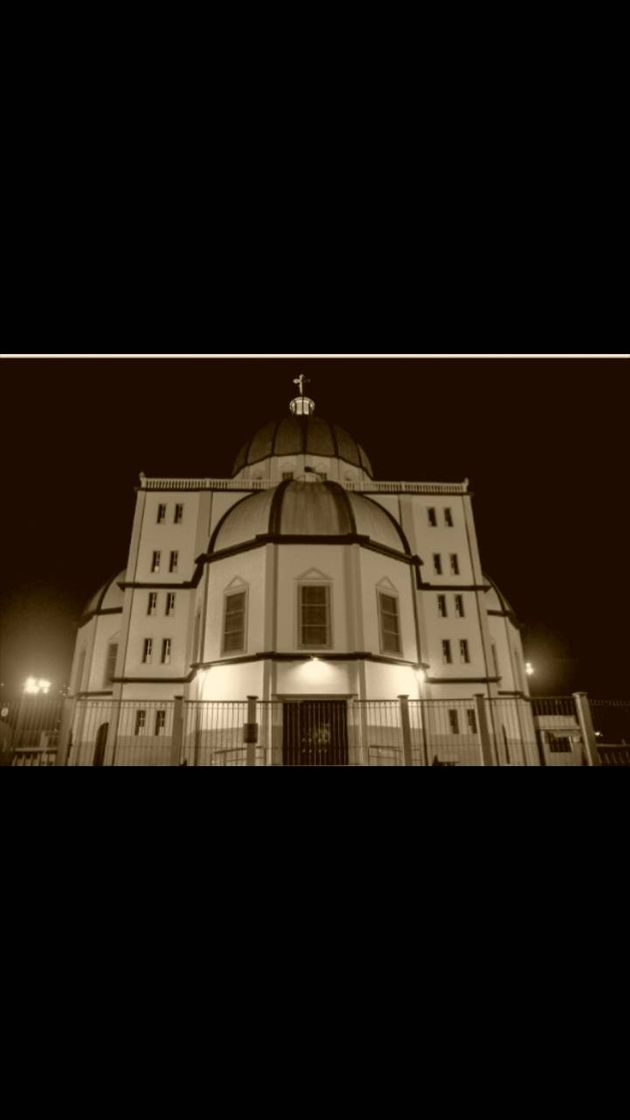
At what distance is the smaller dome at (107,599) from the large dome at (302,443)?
25.6ft

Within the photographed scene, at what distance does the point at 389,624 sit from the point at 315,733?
4498 mm

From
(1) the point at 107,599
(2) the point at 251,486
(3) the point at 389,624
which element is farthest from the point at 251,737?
(1) the point at 107,599

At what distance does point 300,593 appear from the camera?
17484 mm

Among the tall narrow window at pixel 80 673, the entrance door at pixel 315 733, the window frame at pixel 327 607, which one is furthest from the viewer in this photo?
the tall narrow window at pixel 80 673

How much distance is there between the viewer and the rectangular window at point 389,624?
17.8 metres

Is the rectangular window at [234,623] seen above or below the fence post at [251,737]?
above

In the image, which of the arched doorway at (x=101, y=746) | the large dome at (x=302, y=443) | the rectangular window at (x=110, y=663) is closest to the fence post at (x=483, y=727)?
the arched doorway at (x=101, y=746)

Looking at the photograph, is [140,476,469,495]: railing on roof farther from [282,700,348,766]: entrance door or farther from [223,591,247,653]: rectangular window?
[282,700,348,766]: entrance door

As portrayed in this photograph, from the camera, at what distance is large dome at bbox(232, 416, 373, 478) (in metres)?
26.6

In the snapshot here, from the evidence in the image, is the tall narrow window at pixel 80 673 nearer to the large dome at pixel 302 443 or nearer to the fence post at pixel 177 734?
the large dome at pixel 302 443

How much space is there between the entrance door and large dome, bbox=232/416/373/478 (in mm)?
13589
